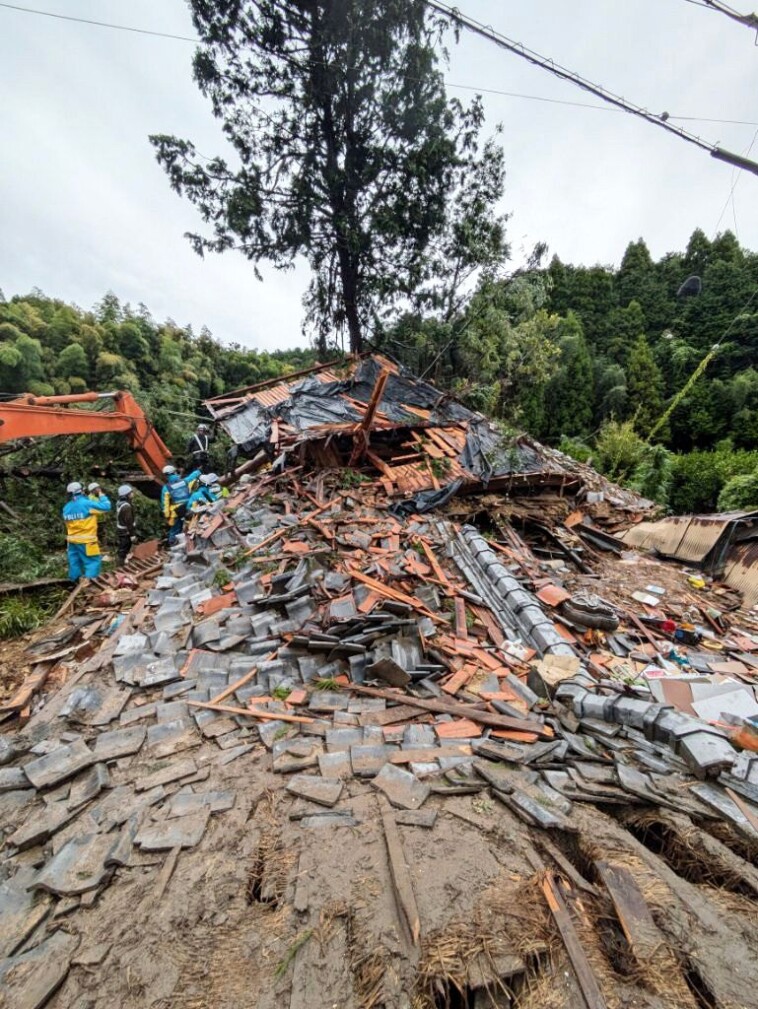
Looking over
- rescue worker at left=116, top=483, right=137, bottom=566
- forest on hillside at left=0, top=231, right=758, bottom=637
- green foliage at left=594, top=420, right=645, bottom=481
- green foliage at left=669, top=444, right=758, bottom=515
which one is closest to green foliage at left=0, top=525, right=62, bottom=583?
forest on hillside at left=0, top=231, right=758, bottom=637

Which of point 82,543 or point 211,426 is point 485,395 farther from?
point 82,543

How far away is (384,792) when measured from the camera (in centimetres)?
267

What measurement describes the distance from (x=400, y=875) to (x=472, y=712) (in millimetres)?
1564

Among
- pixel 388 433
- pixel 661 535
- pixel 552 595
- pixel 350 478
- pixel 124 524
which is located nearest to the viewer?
pixel 552 595

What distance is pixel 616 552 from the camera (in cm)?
808

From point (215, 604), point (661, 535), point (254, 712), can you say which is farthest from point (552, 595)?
point (661, 535)

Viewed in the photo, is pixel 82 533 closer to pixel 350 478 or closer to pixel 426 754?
pixel 350 478

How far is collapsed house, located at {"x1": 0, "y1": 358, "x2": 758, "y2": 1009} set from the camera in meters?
1.78

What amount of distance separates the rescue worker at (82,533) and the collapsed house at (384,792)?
5.42ft

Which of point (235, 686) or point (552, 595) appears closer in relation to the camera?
point (235, 686)

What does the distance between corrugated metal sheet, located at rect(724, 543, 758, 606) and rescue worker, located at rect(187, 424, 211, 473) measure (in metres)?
10.8

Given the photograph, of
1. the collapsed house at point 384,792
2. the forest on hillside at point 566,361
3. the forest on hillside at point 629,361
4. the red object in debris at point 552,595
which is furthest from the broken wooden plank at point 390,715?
the forest on hillside at point 629,361

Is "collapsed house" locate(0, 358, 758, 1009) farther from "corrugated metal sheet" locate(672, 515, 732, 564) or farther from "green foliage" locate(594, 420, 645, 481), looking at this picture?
"green foliage" locate(594, 420, 645, 481)

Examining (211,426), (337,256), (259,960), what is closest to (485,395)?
(337,256)
